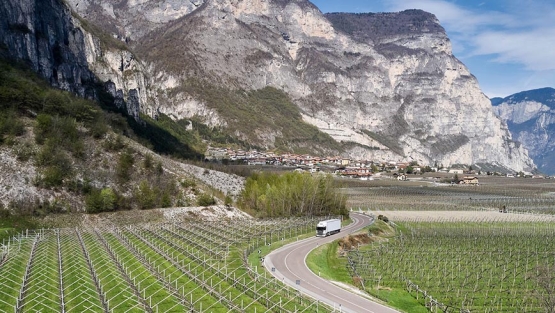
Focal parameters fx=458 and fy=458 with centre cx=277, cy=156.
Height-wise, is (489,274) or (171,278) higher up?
(171,278)

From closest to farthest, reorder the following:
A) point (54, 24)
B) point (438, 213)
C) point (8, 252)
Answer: point (8, 252)
point (438, 213)
point (54, 24)

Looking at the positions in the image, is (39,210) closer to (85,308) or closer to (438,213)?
(85,308)

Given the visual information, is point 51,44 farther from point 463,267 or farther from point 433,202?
point 463,267

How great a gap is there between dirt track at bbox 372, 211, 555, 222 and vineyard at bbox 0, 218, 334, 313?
48.1 meters

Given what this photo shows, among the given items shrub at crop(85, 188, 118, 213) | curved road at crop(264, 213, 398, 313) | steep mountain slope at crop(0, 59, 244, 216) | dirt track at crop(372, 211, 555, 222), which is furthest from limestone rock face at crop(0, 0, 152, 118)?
dirt track at crop(372, 211, 555, 222)

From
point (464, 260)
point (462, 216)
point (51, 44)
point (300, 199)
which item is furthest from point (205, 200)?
point (51, 44)

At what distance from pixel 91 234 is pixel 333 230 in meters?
31.5

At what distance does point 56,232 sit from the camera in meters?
57.6

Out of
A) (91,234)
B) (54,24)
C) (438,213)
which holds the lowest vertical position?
(438,213)

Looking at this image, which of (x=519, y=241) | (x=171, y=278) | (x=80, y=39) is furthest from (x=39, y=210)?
(x=80, y=39)

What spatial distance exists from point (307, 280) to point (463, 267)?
19.8 metres

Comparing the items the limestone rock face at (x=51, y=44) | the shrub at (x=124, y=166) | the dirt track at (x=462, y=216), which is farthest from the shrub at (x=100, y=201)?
the limestone rock face at (x=51, y=44)

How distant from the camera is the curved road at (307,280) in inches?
1244

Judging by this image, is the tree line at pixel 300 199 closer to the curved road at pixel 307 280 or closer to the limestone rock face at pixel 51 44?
the curved road at pixel 307 280
